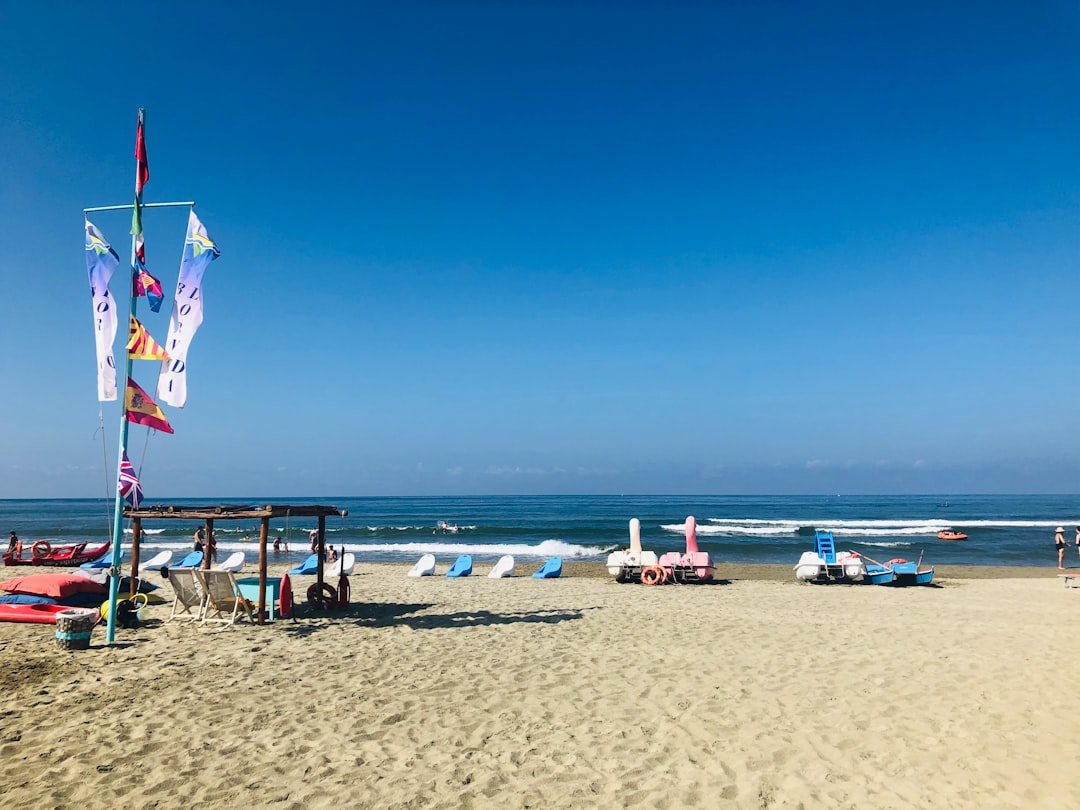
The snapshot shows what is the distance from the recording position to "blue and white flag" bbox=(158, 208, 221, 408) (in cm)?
880

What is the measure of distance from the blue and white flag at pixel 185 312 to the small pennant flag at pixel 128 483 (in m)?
0.94

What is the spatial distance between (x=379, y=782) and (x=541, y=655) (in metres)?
4.04

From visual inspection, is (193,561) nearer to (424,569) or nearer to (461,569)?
(424,569)

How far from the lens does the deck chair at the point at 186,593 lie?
10.5 metres

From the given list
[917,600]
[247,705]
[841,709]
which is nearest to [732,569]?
[917,600]

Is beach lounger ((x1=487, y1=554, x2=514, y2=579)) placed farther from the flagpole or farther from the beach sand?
the flagpole

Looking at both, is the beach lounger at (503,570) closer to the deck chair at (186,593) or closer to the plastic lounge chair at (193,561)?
the plastic lounge chair at (193,561)

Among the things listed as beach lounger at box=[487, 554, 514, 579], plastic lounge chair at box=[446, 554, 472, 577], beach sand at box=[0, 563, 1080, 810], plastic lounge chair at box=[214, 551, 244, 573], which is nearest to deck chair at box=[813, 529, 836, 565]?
beach sand at box=[0, 563, 1080, 810]

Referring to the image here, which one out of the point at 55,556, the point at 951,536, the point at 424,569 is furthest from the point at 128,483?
the point at 951,536

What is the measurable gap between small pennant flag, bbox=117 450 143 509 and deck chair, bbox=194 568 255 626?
207 centimetres

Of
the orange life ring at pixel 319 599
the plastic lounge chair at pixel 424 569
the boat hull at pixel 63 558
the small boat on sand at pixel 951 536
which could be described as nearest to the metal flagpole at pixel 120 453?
the orange life ring at pixel 319 599

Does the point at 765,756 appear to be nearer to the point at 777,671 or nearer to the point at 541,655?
the point at 777,671

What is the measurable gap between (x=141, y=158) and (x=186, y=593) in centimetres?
665

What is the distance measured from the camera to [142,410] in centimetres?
880
